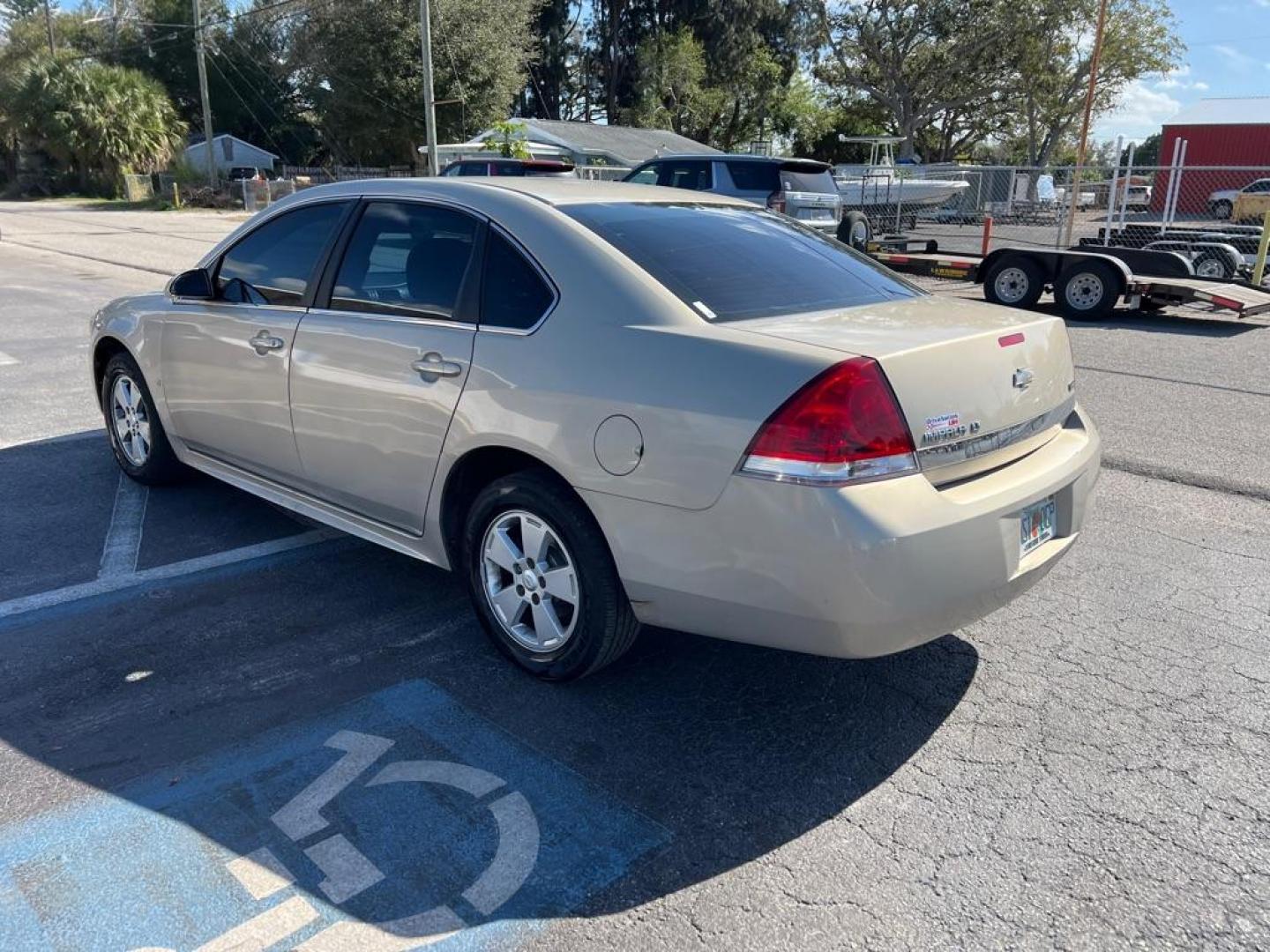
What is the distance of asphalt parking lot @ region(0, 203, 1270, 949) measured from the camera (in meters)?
2.40

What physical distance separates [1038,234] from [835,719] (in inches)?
919

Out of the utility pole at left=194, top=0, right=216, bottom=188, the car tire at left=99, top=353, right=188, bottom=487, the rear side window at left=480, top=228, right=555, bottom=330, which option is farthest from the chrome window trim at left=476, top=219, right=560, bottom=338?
the utility pole at left=194, top=0, right=216, bottom=188

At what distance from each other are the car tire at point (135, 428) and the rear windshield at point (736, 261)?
9.53ft

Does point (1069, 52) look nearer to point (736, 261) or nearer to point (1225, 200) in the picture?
point (1225, 200)

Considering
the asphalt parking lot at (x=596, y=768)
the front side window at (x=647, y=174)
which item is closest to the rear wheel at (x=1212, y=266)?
the front side window at (x=647, y=174)

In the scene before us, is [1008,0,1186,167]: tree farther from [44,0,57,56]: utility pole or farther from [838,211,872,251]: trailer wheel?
[44,0,57,56]: utility pole

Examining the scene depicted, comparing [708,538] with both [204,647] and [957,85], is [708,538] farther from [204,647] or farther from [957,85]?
[957,85]

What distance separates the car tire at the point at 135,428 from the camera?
522 centimetres

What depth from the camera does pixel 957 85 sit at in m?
49.5

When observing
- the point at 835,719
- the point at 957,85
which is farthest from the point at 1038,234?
the point at 957,85

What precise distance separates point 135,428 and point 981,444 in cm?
446

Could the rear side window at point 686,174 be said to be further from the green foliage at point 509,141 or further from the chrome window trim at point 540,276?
the chrome window trim at point 540,276

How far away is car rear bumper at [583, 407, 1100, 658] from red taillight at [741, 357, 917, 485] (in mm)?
46

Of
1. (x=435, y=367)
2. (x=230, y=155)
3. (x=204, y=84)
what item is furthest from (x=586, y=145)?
(x=435, y=367)
